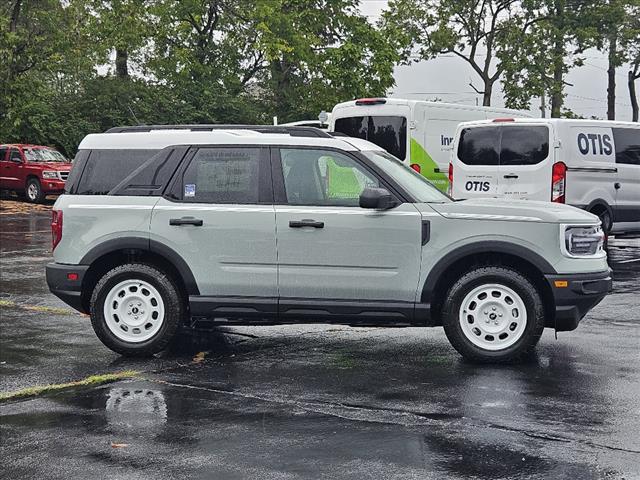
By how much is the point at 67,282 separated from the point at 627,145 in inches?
402

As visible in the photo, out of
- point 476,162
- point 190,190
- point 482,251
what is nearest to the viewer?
point 482,251

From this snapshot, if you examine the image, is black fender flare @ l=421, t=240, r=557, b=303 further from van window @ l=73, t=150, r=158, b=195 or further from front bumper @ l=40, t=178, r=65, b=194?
front bumper @ l=40, t=178, r=65, b=194

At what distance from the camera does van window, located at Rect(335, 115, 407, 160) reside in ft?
57.4

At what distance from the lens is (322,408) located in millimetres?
6281

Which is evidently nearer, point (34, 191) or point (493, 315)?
point (493, 315)

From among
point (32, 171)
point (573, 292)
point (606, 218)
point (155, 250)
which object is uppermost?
point (32, 171)

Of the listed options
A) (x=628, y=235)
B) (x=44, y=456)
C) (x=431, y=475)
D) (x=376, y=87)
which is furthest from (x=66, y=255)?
(x=376, y=87)

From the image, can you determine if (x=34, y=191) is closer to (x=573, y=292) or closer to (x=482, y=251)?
(x=482, y=251)

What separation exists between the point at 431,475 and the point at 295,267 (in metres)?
3.23

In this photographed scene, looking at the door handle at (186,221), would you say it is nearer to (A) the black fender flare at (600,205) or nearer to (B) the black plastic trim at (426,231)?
(B) the black plastic trim at (426,231)

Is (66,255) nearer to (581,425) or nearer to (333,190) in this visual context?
(333,190)

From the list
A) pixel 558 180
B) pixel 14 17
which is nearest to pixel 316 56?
pixel 14 17

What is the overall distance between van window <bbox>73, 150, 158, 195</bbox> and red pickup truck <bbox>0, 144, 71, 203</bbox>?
2303cm

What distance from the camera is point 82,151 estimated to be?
8.37 metres
